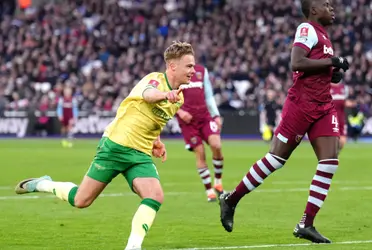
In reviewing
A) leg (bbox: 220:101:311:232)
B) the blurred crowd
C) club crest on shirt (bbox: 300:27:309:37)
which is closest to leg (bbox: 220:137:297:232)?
leg (bbox: 220:101:311:232)

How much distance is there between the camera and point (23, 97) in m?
41.2

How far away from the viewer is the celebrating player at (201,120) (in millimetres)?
15398

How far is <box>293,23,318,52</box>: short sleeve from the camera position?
33.2 ft

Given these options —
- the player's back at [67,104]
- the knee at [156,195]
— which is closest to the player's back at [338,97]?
the player's back at [67,104]

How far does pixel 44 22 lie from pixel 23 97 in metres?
5.88

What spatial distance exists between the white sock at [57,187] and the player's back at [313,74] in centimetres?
260

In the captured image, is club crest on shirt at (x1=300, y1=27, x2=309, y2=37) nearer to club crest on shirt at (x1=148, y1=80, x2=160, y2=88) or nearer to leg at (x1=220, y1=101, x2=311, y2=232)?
leg at (x1=220, y1=101, x2=311, y2=232)

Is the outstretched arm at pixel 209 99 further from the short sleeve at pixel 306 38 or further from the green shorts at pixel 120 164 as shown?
the green shorts at pixel 120 164

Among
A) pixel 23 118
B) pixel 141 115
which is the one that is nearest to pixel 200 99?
pixel 141 115

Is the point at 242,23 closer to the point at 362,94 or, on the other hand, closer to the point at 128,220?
the point at 362,94

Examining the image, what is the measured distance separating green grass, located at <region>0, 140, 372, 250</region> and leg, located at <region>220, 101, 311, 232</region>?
308 mm

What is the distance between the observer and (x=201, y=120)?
15.5 meters

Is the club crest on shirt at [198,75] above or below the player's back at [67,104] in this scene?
above

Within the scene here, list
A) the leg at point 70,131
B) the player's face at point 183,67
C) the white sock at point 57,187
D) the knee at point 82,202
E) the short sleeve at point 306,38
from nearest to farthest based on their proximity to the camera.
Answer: the player's face at point 183,67 < the knee at point 82,202 < the white sock at point 57,187 < the short sleeve at point 306,38 < the leg at point 70,131
